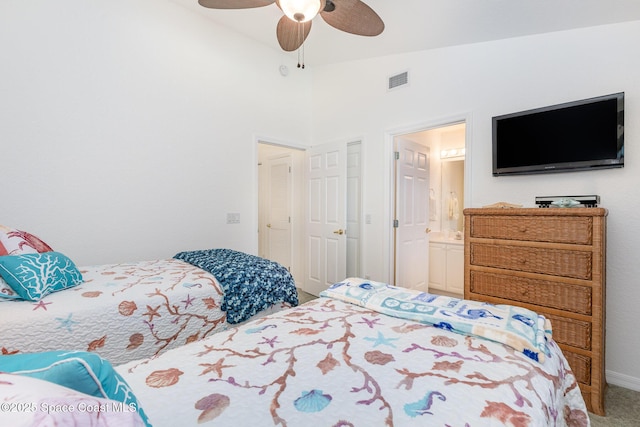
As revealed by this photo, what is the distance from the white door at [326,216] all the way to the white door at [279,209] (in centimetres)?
48

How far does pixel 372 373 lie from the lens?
2.97 ft

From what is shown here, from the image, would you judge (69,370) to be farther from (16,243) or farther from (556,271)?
(556,271)

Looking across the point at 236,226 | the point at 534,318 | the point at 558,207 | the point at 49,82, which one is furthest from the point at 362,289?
the point at 49,82

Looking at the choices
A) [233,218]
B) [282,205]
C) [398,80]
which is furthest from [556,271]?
[282,205]

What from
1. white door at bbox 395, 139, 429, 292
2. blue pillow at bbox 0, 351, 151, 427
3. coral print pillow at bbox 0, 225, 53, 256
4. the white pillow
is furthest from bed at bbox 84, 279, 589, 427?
white door at bbox 395, 139, 429, 292

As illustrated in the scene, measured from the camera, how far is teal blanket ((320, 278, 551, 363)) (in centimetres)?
108

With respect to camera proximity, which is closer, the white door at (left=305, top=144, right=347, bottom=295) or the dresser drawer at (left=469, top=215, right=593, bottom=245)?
the dresser drawer at (left=469, top=215, right=593, bottom=245)

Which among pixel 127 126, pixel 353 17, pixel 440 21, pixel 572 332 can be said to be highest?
pixel 440 21

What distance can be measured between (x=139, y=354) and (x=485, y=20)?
3.34 meters

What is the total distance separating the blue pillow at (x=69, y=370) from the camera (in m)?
0.46

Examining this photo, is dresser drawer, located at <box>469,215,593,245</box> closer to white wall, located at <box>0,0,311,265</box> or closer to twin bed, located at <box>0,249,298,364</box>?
twin bed, located at <box>0,249,298,364</box>

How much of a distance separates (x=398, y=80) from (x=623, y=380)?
126 inches

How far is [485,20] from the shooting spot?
2.36 m

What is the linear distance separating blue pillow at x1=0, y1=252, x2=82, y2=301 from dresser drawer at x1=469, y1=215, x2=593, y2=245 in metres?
2.73
